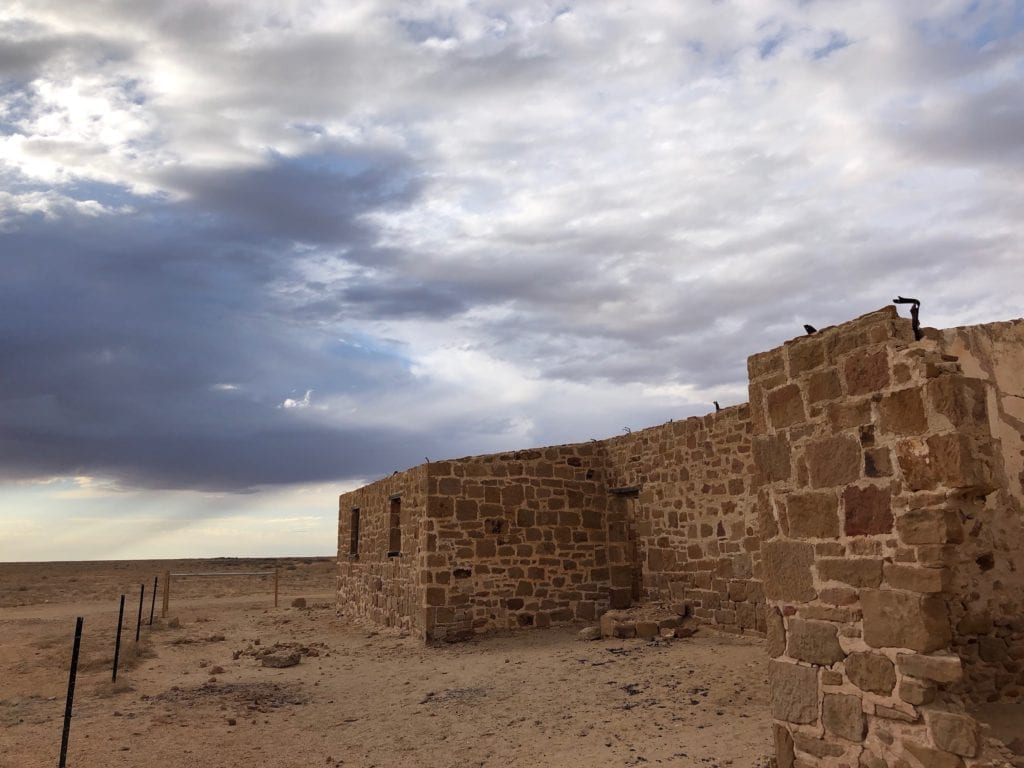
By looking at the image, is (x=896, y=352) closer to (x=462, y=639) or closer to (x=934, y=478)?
(x=934, y=478)

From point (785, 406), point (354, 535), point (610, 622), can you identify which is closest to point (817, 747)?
point (785, 406)

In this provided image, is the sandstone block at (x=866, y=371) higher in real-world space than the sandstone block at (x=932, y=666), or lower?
higher

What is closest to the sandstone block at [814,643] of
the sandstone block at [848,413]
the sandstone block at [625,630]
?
the sandstone block at [848,413]

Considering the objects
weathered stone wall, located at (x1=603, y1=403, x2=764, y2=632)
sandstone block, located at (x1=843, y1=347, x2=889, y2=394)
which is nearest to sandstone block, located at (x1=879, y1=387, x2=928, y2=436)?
sandstone block, located at (x1=843, y1=347, x2=889, y2=394)

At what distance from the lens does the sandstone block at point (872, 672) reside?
436cm

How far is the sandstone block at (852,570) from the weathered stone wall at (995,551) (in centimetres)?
46

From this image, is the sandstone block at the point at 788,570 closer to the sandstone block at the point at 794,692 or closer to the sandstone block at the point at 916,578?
the sandstone block at the point at 794,692

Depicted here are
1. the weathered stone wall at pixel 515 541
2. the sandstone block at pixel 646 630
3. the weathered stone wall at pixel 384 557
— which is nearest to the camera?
the sandstone block at pixel 646 630

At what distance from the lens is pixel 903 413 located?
4.48 m

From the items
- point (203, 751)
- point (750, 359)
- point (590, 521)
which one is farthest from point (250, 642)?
point (750, 359)

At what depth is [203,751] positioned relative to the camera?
7016mm

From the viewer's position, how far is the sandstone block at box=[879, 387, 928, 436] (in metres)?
4.36

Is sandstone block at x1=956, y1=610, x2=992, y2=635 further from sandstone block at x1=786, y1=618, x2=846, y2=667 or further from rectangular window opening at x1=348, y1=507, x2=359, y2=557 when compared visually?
rectangular window opening at x1=348, y1=507, x2=359, y2=557

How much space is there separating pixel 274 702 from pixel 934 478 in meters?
7.96
